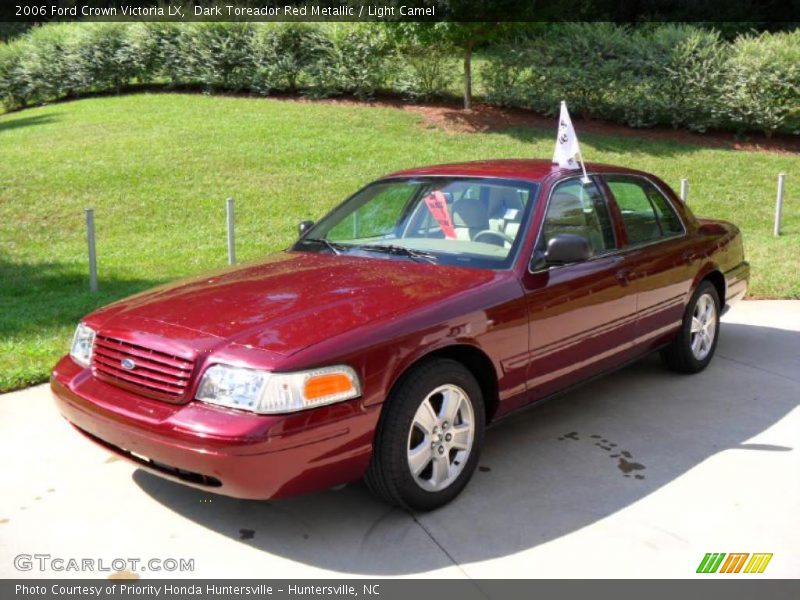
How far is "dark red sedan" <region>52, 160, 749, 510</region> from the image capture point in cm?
351

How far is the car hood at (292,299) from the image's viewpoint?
3707mm

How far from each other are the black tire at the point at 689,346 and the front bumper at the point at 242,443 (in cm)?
314

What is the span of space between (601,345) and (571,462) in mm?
772

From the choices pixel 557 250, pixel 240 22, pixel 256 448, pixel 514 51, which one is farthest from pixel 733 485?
pixel 240 22

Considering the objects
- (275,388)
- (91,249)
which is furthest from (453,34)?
(275,388)

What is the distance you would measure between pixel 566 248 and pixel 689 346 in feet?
6.80

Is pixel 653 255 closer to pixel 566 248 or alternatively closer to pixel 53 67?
pixel 566 248

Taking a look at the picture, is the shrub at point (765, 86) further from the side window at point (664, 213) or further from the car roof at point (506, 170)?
the car roof at point (506, 170)

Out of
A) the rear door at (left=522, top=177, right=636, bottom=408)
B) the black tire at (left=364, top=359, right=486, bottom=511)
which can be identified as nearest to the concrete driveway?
the black tire at (left=364, top=359, right=486, bottom=511)

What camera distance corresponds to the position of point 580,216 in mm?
5094

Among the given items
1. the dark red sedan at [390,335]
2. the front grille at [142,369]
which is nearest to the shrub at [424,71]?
the dark red sedan at [390,335]

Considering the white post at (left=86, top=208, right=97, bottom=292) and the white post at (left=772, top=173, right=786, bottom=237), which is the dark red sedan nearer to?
the white post at (left=86, top=208, right=97, bottom=292)

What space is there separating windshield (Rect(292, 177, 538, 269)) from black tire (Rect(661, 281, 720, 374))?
1.86m

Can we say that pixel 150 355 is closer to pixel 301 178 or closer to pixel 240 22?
pixel 301 178
